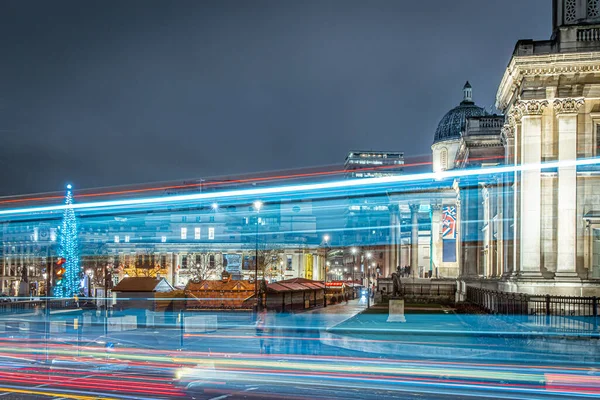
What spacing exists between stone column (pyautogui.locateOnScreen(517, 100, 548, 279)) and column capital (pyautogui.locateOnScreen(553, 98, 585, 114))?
674mm

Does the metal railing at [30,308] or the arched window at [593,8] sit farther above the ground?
the arched window at [593,8]

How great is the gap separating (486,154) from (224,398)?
48.8 m

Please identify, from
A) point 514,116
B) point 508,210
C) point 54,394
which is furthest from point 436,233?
point 54,394

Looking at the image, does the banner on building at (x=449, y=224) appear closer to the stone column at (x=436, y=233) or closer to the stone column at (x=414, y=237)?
the stone column at (x=414, y=237)

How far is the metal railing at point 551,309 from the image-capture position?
26.2 m

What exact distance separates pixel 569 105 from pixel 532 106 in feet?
5.85

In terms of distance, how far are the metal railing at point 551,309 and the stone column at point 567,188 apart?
291 cm

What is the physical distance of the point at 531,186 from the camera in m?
34.8

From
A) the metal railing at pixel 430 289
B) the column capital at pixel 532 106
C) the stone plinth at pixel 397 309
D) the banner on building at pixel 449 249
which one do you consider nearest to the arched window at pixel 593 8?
the column capital at pixel 532 106

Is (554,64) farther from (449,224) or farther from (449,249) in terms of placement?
(449,249)

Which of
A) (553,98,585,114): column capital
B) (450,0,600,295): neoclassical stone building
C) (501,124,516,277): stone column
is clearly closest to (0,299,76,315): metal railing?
(501,124,516,277): stone column

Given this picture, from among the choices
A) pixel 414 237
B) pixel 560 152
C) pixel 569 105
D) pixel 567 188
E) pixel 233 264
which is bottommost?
pixel 233 264

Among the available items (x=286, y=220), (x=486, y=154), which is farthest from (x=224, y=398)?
(x=286, y=220)

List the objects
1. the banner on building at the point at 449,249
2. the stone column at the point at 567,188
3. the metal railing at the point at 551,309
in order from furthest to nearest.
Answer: the banner on building at the point at 449,249 → the stone column at the point at 567,188 → the metal railing at the point at 551,309
